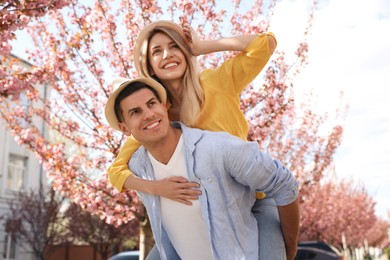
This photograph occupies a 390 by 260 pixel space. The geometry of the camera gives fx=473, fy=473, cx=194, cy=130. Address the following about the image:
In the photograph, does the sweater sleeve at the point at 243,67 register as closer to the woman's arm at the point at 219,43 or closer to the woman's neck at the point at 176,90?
the woman's arm at the point at 219,43

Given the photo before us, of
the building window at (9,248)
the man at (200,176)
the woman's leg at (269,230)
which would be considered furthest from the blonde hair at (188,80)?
the building window at (9,248)

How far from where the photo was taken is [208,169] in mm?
2553

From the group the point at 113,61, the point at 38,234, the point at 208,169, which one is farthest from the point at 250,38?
the point at 38,234

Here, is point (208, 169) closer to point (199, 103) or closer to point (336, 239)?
point (199, 103)

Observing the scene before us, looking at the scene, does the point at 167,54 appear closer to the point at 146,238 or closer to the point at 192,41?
the point at 192,41

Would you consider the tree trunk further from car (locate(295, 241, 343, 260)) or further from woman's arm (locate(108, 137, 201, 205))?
woman's arm (locate(108, 137, 201, 205))

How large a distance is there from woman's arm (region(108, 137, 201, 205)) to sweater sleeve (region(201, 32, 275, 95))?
65 cm

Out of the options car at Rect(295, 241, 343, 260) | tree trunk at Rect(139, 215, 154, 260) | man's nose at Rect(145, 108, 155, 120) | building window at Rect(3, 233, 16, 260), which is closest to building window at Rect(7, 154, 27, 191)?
building window at Rect(3, 233, 16, 260)

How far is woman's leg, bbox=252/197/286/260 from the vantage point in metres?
2.67

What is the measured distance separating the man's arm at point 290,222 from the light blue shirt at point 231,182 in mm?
54

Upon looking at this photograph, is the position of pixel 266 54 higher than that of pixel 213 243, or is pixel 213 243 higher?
pixel 266 54

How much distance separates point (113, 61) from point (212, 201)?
8146 millimetres

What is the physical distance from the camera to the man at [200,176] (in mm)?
2518

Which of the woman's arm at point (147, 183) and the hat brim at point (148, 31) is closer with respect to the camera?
the woman's arm at point (147, 183)
